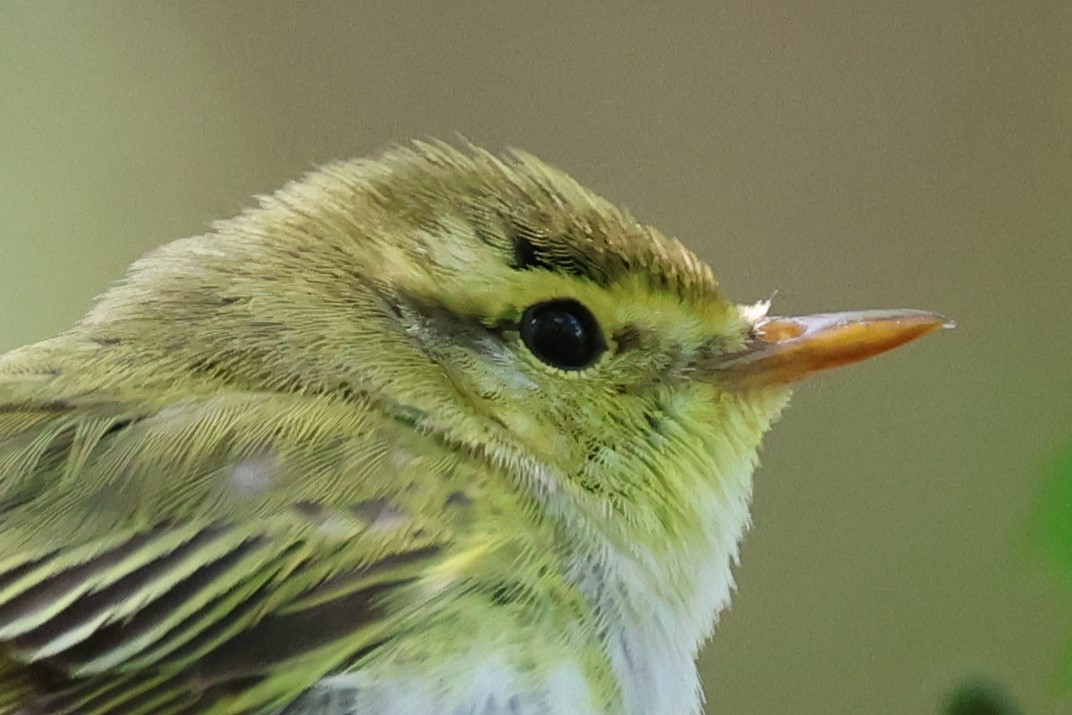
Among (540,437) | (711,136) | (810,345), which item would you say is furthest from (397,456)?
(711,136)

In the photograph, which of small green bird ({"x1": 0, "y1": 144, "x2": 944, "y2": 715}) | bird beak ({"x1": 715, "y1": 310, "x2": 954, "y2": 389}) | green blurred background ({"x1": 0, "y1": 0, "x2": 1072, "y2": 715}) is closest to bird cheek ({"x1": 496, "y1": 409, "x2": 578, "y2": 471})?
small green bird ({"x1": 0, "y1": 144, "x2": 944, "y2": 715})

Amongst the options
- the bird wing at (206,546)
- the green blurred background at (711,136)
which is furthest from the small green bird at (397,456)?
the green blurred background at (711,136)

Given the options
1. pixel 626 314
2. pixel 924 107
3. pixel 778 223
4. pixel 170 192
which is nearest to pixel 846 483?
pixel 778 223

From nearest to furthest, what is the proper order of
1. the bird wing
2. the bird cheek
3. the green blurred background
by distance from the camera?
the bird wing → the bird cheek → the green blurred background

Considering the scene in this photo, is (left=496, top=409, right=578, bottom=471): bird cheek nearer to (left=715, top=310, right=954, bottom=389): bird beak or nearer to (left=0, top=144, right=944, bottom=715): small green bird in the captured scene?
(left=0, top=144, right=944, bottom=715): small green bird

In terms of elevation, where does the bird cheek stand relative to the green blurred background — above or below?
below

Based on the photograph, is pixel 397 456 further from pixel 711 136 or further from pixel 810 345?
pixel 711 136

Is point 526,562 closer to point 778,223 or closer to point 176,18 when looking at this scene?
point 778,223
